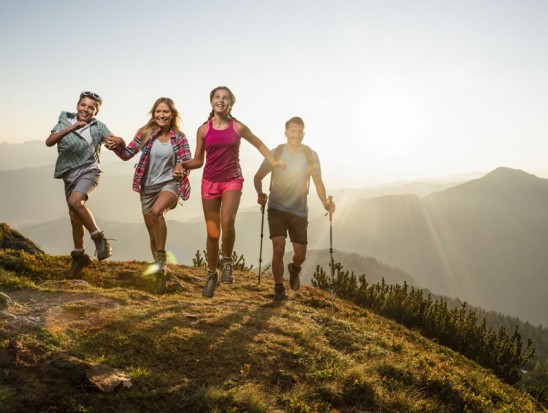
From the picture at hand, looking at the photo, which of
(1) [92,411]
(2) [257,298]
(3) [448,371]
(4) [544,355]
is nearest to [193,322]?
(1) [92,411]

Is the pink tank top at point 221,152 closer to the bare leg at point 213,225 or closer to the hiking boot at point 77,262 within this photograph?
the bare leg at point 213,225

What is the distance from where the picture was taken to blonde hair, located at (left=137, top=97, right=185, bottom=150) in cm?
664

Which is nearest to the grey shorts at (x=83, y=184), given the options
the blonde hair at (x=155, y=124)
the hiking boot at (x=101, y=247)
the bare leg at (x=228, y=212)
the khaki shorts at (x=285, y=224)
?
the hiking boot at (x=101, y=247)

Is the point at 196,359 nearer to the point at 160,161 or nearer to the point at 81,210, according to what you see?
the point at 81,210

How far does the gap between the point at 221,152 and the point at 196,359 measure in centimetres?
321

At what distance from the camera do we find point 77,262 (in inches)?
268

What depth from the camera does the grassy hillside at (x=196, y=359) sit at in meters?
3.12

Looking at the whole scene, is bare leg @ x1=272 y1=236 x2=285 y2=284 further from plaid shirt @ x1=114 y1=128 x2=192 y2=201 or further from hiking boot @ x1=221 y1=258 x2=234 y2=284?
plaid shirt @ x1=114 y1=128 x2=192 y2=201

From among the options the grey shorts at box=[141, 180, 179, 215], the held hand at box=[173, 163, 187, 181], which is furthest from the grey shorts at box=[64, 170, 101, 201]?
the held hand at box=[173, 163, 187, 181]

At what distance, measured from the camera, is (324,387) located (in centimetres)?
399

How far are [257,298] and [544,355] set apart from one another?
103 metres

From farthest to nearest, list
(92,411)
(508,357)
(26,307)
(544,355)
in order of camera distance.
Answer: (544,355) < (508,357) < (26,307) < (92,411)

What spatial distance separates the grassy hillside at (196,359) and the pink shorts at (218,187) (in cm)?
163

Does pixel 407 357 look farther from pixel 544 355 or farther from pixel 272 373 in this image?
pixel 544 355
